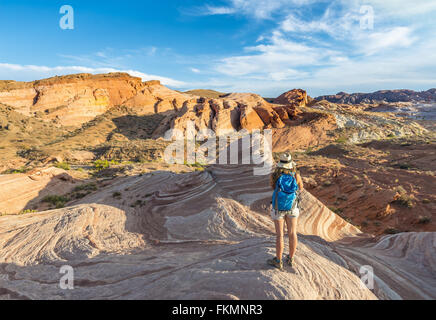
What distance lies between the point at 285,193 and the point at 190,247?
9.50 ft

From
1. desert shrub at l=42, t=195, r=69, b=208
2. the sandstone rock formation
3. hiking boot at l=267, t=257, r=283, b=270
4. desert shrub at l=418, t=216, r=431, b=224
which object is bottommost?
desert shrub at l=418, t=216, r=431, b=224

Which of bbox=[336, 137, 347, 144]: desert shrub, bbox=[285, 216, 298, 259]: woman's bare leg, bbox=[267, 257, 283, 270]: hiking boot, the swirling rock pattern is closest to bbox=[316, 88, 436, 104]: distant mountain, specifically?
bbox=[336, 137, 347, 144]: desert shrub

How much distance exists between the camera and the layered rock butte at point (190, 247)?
321 centimetres

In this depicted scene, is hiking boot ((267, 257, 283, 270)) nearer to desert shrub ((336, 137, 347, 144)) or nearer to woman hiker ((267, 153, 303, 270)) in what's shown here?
woman hiker ((267, 153, 303, 270))

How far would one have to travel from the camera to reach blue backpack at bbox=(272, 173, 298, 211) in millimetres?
3453

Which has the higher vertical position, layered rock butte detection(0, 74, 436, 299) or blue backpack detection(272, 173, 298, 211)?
blue backpack detection(272, 173, 298, 211)

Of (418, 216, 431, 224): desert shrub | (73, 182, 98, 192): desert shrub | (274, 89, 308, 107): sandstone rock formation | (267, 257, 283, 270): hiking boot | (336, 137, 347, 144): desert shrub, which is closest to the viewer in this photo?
(267, 257, 283, 270): hiking boot

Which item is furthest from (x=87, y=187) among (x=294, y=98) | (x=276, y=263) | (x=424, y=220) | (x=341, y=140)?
(x=294, y=98)

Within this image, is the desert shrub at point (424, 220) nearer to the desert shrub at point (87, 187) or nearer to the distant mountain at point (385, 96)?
the desert shrub at point (87, 187)

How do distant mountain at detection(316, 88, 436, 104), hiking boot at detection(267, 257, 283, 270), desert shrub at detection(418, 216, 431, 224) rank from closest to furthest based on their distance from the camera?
1. hiking boot at detection(267, 257, 283, 270)
2. desert shrub at detection(418, 216, 431, 224)
3. distant mountain at detection(316, 88, 436, 104)

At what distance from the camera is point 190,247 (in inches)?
209

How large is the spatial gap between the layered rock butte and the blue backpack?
911mm

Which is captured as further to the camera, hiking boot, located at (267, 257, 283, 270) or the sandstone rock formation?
the sandstone rock formation
